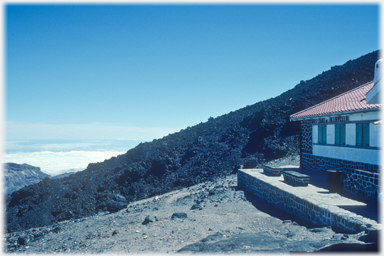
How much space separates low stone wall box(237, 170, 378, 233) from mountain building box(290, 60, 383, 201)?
210cm

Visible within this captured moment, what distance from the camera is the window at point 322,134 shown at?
13.3m

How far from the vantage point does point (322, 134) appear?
13.6 m

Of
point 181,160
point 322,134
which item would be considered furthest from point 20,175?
point 322,134

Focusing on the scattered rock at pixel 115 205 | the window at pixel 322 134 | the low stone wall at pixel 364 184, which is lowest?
the scattered rock at pixel 115 205

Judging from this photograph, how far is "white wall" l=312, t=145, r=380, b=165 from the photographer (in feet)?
31.9

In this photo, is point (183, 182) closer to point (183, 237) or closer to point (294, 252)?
point (183, 237)

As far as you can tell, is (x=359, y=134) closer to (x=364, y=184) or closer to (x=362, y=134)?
(x=362, y=134)

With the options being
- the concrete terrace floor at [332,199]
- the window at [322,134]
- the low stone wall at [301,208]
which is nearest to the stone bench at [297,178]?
the concrete terrace floor at [332,199]

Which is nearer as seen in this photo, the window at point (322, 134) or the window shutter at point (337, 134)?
the window shutter at point (337, 134)

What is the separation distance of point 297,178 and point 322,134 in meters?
4.66

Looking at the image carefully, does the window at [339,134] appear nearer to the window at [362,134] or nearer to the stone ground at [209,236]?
the window at [362,134]

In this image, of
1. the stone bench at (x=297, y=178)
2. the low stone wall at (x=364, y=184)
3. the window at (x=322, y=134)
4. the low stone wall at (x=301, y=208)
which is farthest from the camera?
the window at (x=322, y=134)

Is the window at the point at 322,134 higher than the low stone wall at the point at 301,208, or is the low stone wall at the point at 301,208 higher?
the window at the point at 322,134

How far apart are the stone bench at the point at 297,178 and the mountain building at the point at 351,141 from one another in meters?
1.18
